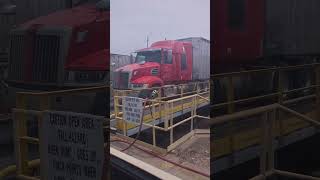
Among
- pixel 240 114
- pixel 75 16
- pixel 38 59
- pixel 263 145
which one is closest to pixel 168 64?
pixel 240 114

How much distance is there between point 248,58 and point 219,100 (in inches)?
9.9

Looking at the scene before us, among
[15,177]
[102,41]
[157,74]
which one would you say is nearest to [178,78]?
[157,74]

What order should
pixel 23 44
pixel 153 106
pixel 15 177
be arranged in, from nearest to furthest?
pixel 153 106
pixel 23 44
pixel 15 177

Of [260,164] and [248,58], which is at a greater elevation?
[248,58]

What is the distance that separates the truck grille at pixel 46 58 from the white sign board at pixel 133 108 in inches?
26.0

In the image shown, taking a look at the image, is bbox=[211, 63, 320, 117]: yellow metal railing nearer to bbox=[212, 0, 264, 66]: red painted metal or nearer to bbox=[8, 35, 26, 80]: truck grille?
bbox=[212, 0, 264, 66]: red painted metal

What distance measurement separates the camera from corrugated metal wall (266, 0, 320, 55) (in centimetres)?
213

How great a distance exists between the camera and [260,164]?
2.30m

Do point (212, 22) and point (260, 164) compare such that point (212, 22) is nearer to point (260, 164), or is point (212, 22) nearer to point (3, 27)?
point (260, 164)

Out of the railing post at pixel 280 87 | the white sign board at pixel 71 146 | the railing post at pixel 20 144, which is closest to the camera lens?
the railing post at pixel 280 87

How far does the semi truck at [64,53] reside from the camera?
7.77 ft

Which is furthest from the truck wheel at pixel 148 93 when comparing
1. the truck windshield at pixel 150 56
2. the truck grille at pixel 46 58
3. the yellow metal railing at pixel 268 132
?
the truck grille at pixel 46 58

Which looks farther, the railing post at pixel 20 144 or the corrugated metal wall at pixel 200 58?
the railing post at pixel 20 144

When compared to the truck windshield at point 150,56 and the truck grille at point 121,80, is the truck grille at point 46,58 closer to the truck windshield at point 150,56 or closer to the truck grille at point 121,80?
the truck grille at point 121,80
